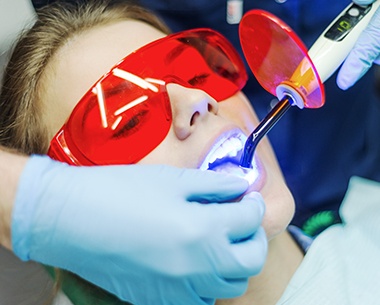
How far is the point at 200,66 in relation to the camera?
1.43m

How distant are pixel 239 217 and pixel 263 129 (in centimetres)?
27

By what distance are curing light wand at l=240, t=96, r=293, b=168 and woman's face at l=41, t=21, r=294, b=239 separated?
30 millimetres

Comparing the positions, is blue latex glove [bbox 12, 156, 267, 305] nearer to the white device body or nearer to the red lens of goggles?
the red lens of goggles

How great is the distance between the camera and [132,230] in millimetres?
1005

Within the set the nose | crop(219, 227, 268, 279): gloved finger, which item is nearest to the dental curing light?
the nose

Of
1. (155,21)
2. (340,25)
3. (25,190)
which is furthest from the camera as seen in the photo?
(155,21)

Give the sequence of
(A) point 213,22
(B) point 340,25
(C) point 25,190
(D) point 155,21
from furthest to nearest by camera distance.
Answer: (A) point 213,22
(D) point 155,21
(B) point 340,25
(C) point 25,190

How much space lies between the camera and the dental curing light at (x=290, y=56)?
1195mm

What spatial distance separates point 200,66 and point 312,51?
28cm

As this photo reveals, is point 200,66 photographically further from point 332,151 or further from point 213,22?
point 332,151

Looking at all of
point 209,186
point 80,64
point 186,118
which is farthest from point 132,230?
point 80,64

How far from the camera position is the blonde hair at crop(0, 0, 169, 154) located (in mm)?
1374

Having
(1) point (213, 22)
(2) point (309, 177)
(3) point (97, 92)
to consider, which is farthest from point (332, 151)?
(3) point (97, 92)

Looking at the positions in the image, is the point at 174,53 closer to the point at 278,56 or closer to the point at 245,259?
the point at 278,56
